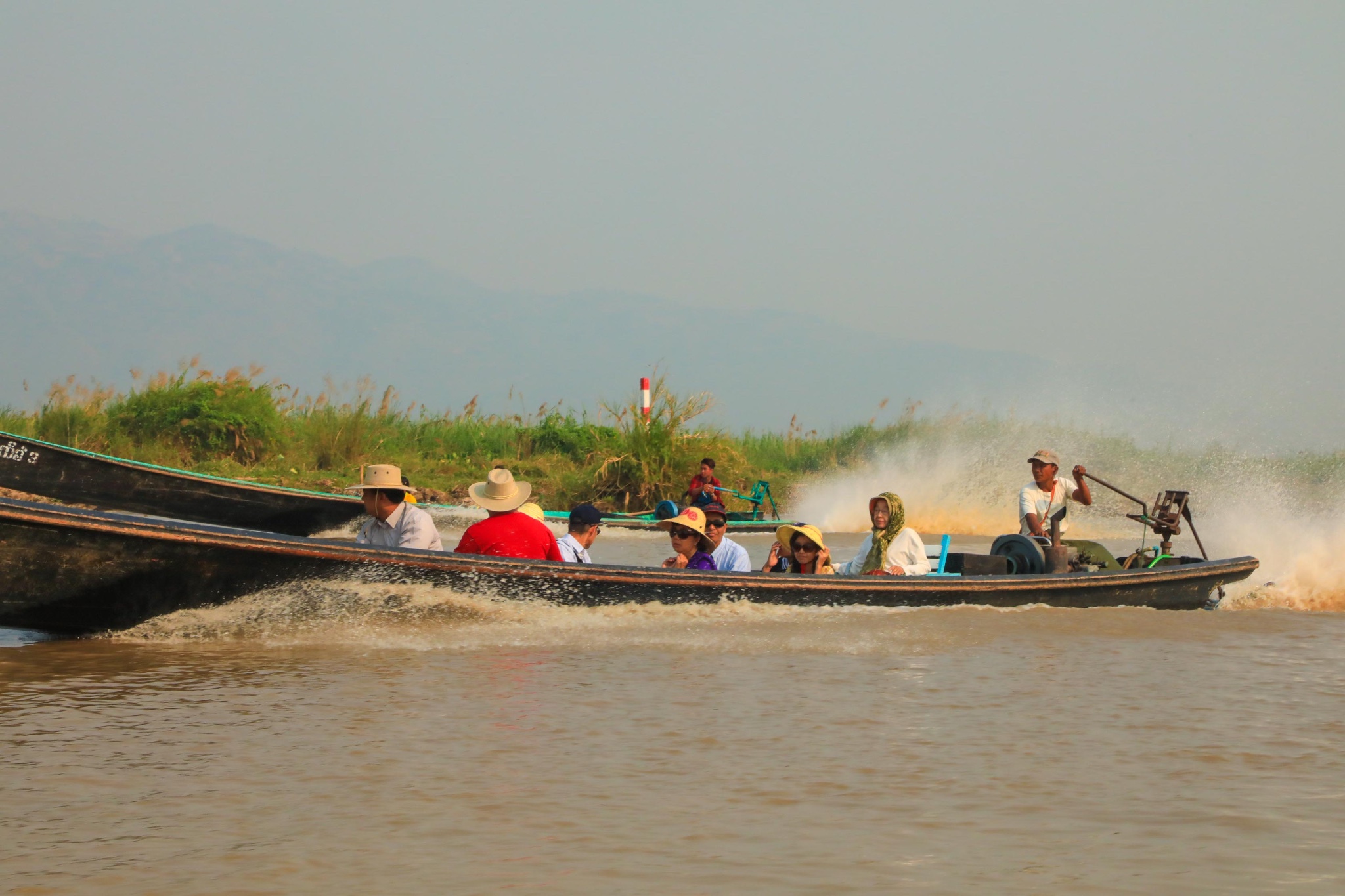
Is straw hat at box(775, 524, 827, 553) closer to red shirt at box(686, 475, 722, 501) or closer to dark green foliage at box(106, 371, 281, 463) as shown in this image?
red shirt at box(686, 475, 722, 501)

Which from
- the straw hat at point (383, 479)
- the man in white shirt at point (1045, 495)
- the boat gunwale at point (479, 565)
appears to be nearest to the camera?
the boat gunwale at point (479, 565)

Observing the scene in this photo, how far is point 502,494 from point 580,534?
0.63 metres

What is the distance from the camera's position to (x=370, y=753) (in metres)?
4.96

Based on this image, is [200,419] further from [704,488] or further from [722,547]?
[722,547]

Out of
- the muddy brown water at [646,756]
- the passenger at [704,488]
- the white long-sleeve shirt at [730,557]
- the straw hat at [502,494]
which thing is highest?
the passenger at [704,488]

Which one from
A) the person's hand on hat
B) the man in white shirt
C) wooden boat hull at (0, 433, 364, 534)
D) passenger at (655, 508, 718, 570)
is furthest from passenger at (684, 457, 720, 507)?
passenger at (655, 508, 718, 570)

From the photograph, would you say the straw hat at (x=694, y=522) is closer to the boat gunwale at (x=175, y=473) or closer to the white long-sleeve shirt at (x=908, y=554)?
the white long-sleeve shirt at (x=908, y=554)

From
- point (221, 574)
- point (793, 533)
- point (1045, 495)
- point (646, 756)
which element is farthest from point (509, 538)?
point (1045, 495)

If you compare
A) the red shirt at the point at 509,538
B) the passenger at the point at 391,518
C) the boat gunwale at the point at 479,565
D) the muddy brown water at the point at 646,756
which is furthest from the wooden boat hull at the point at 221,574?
the passenger at the point at 391,518

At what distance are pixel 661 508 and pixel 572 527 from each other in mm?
3776

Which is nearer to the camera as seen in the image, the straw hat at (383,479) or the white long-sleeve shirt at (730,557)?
the straw hat at (383,479)

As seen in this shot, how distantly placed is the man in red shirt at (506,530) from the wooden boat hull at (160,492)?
7.37 m

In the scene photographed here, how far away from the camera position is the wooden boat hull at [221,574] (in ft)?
23.3

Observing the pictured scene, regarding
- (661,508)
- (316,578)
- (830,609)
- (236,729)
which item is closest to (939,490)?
(661,508)
